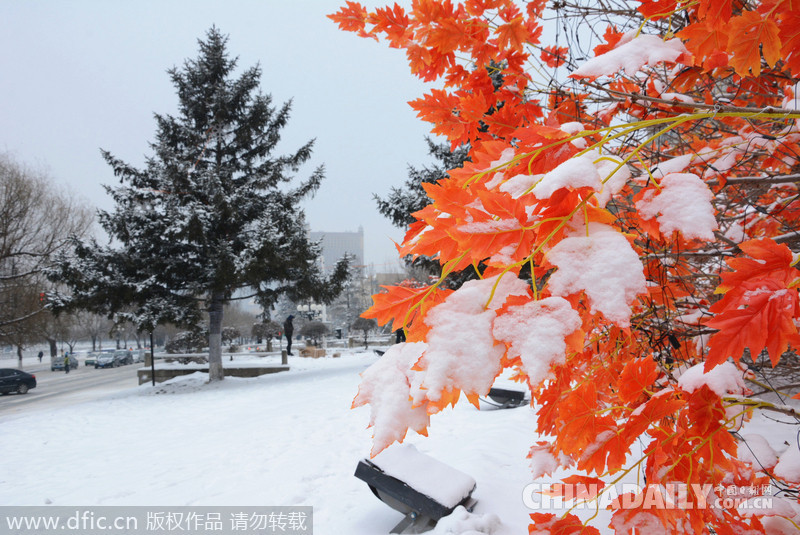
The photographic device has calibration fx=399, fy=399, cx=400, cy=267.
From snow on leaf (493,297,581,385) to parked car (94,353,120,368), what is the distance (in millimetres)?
37105

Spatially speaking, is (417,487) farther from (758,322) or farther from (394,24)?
(394,24)

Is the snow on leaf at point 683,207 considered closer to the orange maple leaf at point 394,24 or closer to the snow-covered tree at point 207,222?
the orange maple leaf at point 394,24

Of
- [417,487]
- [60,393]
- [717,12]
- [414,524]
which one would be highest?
[717,12]

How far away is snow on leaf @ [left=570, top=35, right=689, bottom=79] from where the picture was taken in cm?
95

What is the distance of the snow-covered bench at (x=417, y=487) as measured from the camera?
2.71 meters

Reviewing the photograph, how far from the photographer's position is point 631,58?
965mm

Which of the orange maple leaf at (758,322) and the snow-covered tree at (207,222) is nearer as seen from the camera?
→ the orange maple leaf at (758,322)

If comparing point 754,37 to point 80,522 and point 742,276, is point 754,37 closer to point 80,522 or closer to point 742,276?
point 742,276

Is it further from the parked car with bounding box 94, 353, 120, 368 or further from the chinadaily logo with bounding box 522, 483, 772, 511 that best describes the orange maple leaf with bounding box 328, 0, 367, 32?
the parked car with bounding box 94, 353, 120, 368

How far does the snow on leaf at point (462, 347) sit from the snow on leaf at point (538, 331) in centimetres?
3

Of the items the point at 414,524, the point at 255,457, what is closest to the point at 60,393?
the point at 255,457

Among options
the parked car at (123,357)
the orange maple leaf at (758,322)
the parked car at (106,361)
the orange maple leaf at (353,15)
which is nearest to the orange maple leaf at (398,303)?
the orange maple leaf at (758,322)

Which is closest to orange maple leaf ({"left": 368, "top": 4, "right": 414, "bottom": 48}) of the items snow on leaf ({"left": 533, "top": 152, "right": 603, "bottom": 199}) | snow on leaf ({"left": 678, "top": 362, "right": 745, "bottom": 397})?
snow on leaf ({"left": 533, "top": 152, "right": 603, "bottom": 199})

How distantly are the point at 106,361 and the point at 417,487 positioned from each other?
3525 centimetres
